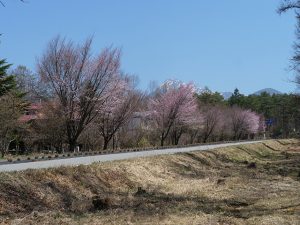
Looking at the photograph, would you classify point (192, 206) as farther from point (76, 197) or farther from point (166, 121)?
point (166, 121)

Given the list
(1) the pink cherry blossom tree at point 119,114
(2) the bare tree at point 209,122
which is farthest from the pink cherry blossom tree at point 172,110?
(2) the bare tree at point 209,122

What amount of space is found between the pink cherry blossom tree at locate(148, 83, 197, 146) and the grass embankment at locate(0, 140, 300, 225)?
36613 mm

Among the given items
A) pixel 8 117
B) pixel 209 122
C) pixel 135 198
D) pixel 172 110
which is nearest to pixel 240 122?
pixel 209 122

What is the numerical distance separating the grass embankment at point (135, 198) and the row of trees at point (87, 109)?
1652 cm

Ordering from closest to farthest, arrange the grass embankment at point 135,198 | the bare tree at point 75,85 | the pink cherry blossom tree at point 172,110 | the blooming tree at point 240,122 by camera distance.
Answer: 1. the grass embankment at point 135,198
2. the bare tree at point 75,85
3. the pink cherry blossom tree at point 172,110
4. the blooming tree at point 240,122

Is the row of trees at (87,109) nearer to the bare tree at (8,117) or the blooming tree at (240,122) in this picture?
the bare tree at (8,117)

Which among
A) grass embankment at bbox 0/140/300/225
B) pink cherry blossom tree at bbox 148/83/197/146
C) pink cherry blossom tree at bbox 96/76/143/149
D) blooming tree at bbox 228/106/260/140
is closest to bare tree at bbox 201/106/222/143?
pink cherry blossom tree at bbox 148/83/197/146

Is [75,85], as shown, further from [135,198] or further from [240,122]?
[240,122]

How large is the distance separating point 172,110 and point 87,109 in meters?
24.1

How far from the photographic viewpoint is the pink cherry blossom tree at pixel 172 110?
6203cm

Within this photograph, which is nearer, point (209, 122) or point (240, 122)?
point (209, 122)

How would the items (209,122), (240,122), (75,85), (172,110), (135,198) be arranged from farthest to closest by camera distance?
1. (240,122)
2. (209,122)
3. (172,110)
4. (75,85)
5. (135,198)

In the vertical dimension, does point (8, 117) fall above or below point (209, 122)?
below

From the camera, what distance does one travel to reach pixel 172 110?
63062 millimetres
